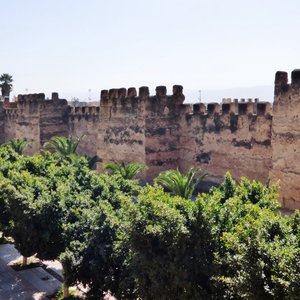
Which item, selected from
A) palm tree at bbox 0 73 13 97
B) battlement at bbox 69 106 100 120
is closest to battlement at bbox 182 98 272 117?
battlement at bbox 69 106 100 120

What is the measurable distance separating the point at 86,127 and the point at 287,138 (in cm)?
1359

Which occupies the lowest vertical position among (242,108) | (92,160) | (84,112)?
(92,160)

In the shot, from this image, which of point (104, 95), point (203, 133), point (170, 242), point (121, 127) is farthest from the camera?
point (104, 95)

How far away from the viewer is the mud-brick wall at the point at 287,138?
516 inches

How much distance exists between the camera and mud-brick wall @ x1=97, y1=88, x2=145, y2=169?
19.0 m

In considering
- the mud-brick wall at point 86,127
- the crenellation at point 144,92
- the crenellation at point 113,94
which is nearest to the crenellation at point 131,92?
the crenellation at point 144,92

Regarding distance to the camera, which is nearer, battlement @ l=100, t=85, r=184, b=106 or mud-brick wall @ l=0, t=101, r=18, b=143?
battlement @ l=100, t=85, r=184, b=106

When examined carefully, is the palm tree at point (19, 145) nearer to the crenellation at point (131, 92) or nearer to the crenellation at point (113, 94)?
the crenellation at point (113, 94)

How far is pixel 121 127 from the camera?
65.8 ft

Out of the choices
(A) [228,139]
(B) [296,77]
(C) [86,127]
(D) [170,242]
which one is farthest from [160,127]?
(D) [170,242]

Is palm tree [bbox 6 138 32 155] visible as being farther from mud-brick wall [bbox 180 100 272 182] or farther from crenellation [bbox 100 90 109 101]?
mud-brick wall [bbox 180 100 272 182]

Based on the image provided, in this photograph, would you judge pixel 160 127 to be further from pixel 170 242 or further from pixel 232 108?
pixel 170 242

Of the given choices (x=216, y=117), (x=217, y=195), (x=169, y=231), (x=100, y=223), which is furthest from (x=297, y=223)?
(x=216, y=117)

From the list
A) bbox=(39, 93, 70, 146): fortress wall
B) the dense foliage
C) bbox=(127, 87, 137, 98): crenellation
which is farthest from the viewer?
bbox=(39, 93, 70, 146): fortress wall
